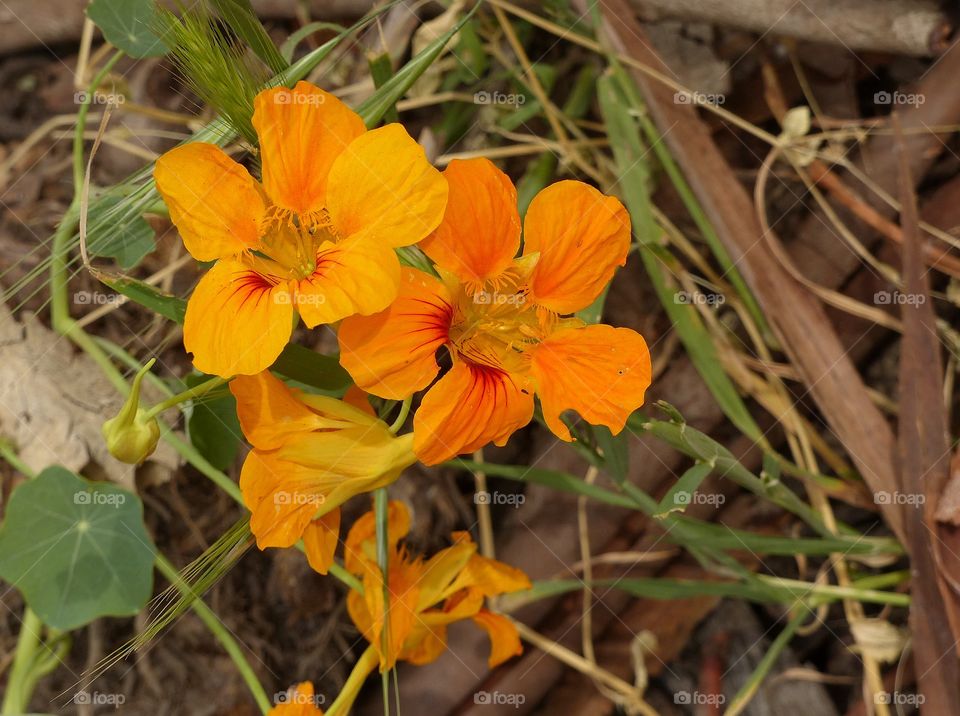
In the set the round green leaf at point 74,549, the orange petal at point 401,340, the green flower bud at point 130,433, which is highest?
the orange petal at point 401,340

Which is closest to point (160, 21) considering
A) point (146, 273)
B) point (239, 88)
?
point (239, 88)

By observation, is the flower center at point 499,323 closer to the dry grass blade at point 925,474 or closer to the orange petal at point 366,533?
the orange petal at point 366,533

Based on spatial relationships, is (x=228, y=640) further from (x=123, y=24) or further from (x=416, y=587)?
(x=123, y=24)

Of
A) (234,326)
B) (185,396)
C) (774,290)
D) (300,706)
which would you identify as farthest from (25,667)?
(774,290)

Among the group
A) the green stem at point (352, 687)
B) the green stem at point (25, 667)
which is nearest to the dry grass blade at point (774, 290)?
the green stem at point (352, 687)

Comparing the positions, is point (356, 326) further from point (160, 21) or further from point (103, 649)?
point (103, 649)

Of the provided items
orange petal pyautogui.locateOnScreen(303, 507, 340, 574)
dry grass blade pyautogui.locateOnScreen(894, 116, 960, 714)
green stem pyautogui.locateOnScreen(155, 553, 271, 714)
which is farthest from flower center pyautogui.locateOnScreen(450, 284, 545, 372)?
dry grass blade pyautogui.locateOnScreen(894, 116, 960, 714)
